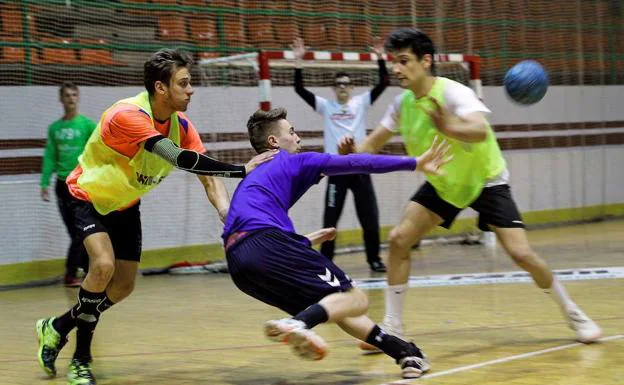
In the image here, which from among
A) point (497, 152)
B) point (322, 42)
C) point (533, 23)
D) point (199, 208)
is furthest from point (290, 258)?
point (533, 23)

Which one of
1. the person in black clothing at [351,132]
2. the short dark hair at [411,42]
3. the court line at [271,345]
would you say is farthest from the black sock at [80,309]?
the person in black clothing at [351,132]

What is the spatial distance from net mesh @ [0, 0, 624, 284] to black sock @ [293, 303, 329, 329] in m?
7.25

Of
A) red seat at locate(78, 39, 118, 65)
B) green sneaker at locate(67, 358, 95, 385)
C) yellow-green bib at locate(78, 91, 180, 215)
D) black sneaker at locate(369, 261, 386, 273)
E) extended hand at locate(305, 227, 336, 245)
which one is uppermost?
red seat at locate(78, 39, 118, 65)

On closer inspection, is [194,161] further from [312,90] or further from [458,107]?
[312,90]

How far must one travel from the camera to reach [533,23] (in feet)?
59.2

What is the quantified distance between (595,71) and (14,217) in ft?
37.9

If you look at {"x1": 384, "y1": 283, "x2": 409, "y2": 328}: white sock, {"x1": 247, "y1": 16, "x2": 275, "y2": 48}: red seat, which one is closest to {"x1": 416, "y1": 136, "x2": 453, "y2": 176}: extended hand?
{"x1": 384, "y1": 283, "x2": 409, "y2": 328}: white sock

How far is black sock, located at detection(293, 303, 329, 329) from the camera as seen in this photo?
5.06m

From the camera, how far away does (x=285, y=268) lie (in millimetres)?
5250

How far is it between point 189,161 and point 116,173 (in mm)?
630

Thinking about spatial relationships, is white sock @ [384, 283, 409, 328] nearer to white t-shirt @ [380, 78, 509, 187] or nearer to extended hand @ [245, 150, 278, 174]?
white t-shirt @ [380, 78, 509, 187]

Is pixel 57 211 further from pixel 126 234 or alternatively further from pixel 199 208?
pixel 126 234

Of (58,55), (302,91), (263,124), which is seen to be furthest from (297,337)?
(58,55)

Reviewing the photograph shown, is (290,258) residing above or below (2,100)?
below
